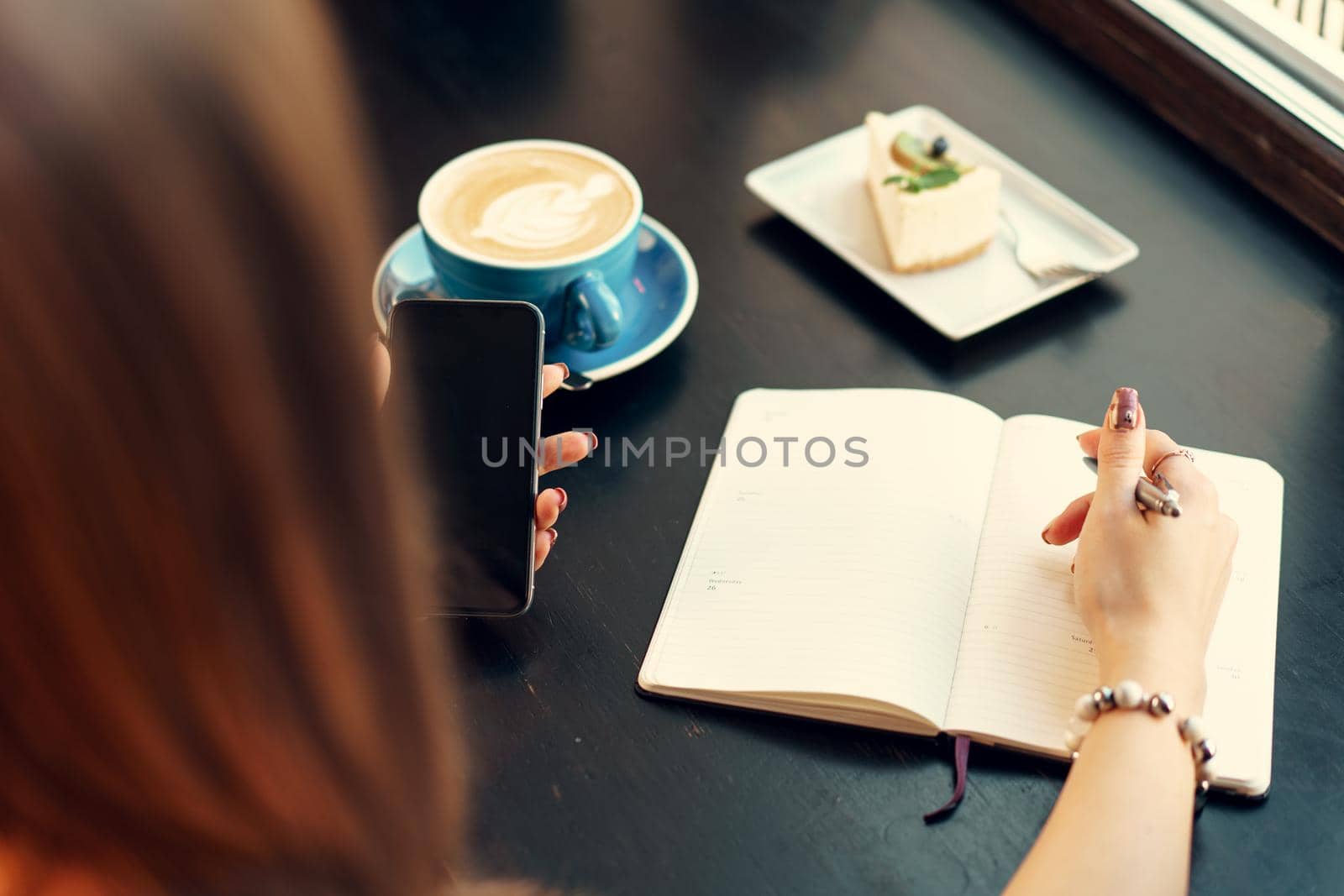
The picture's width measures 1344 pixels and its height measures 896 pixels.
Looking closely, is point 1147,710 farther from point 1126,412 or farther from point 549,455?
point 549,455

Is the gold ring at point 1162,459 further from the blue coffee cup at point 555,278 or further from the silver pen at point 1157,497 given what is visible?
the blue coffee cup at point 555,278

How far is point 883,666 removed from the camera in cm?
68

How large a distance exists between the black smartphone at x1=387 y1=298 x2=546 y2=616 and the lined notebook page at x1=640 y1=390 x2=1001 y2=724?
4.6 inches

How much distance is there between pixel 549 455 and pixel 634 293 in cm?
19

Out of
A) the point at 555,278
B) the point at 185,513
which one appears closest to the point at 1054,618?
the point at 555,278

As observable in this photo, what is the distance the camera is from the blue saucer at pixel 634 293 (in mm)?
876

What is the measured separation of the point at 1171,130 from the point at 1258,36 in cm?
12

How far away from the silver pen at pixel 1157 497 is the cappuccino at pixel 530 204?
0.41m

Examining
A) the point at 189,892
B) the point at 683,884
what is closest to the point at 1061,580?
the point at 683,884

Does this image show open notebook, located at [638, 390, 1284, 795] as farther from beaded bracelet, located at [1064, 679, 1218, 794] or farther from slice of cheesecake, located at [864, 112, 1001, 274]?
slice of cheesecake, located at [864, 112, 1001, 274]

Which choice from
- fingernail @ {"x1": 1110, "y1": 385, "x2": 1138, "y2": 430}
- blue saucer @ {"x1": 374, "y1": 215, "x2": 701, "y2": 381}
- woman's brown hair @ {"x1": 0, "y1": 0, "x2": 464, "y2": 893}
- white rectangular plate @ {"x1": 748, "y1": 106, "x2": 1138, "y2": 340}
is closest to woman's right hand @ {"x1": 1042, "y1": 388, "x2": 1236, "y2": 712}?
fingernail @ {"x1": 1110, "y1": 385, "x2": 1138, "y2": 430}

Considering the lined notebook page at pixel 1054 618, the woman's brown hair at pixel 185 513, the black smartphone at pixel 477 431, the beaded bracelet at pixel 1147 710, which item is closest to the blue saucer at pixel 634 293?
the black smartphone at pixel 477 431

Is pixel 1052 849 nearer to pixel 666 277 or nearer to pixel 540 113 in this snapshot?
pixel 666 277

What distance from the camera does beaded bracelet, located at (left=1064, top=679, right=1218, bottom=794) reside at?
2.00ft
